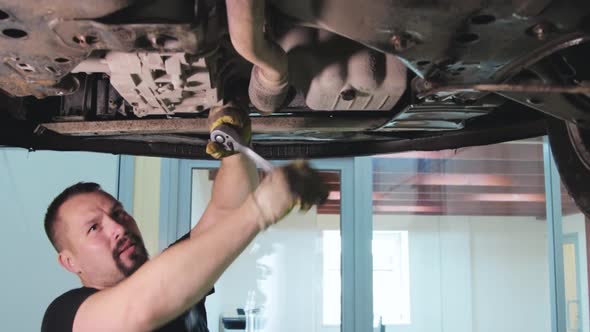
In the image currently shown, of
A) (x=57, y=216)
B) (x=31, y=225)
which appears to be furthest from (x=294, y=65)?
(x=31, y=225)

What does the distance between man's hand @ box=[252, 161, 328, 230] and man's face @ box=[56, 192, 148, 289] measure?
0.62m

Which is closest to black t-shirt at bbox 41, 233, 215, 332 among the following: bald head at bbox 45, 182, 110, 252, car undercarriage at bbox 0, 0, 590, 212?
bald head at bbox 45, 182, 110, 252

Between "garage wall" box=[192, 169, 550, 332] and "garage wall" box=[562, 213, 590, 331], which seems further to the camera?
"garage wall" box=[562, 213, 590, 331]

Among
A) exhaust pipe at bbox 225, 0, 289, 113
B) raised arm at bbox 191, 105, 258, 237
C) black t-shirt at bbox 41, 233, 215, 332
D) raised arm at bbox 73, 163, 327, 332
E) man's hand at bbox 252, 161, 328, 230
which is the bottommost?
→ black t-shirt at bbox 41, 233, 215, 332

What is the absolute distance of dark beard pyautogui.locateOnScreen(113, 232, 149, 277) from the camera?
4.14ft

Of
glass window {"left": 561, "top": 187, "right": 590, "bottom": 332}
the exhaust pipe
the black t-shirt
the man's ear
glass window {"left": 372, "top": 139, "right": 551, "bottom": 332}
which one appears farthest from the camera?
glass window {"left": 372, "top": 139, "right": 551, "bottom": 332}

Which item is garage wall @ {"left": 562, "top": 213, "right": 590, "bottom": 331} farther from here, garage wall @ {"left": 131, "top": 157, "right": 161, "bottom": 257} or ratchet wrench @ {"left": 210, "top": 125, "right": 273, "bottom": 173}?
ratchet wrench @ {"left": 210, "top": 125, "right": 273, "bottom": 173}

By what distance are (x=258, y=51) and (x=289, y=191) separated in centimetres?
20

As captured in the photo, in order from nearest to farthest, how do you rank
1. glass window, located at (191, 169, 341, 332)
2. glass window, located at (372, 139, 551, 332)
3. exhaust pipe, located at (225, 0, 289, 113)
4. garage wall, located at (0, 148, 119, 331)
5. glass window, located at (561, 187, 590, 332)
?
exhaust pipe, located at (225, 0, 289, 113)
garage wall, located at (0, 148, 119, 331)
glass window, located at (191, 169, 341, 332)
glass window, located at (561, 187, 590, 332)
glass window, located at (372, 139, 551, 332)

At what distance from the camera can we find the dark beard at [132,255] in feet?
4.14

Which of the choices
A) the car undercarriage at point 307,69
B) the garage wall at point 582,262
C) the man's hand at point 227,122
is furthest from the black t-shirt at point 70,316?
the garage wall at point 582,262

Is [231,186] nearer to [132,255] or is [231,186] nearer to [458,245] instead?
[132,255]

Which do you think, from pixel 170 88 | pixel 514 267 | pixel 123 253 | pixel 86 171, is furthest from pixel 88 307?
pixel 514 267

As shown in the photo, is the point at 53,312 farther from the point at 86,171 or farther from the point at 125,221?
the point at 86,171
